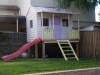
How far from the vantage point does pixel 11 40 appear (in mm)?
21625

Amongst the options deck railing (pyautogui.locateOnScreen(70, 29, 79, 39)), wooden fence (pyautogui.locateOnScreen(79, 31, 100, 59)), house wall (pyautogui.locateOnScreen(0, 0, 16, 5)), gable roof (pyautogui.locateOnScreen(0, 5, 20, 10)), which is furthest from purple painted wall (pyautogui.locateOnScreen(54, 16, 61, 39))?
house wall (pyautogui.locateOnScreen(0, 0, 16, 5))

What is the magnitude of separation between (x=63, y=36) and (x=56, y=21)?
1.51 metres

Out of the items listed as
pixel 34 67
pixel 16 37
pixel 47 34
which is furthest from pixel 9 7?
pixel 34 67

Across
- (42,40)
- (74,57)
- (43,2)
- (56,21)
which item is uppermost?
(43,2)

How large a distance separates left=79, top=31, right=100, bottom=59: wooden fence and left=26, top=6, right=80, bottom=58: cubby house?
61 centimetres

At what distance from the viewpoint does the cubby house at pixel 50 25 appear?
19328mm

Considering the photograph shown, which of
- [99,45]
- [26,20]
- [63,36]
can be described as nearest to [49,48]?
[63,36]

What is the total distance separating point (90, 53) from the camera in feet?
64.1

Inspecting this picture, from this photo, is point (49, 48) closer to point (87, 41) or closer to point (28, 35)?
point (28, 35)

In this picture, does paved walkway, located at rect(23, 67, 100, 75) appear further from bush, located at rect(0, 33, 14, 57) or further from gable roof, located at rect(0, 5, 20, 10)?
gable roof, located at rect(0, 5, 20, 10)

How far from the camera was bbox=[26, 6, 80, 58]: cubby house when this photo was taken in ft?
63.4

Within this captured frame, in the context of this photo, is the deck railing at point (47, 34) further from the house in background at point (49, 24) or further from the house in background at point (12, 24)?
the house in background at point (12, 24)

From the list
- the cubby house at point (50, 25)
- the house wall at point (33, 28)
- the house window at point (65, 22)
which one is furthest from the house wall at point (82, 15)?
the house window at point (65, 22)

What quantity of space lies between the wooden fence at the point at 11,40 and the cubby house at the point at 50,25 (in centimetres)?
77
